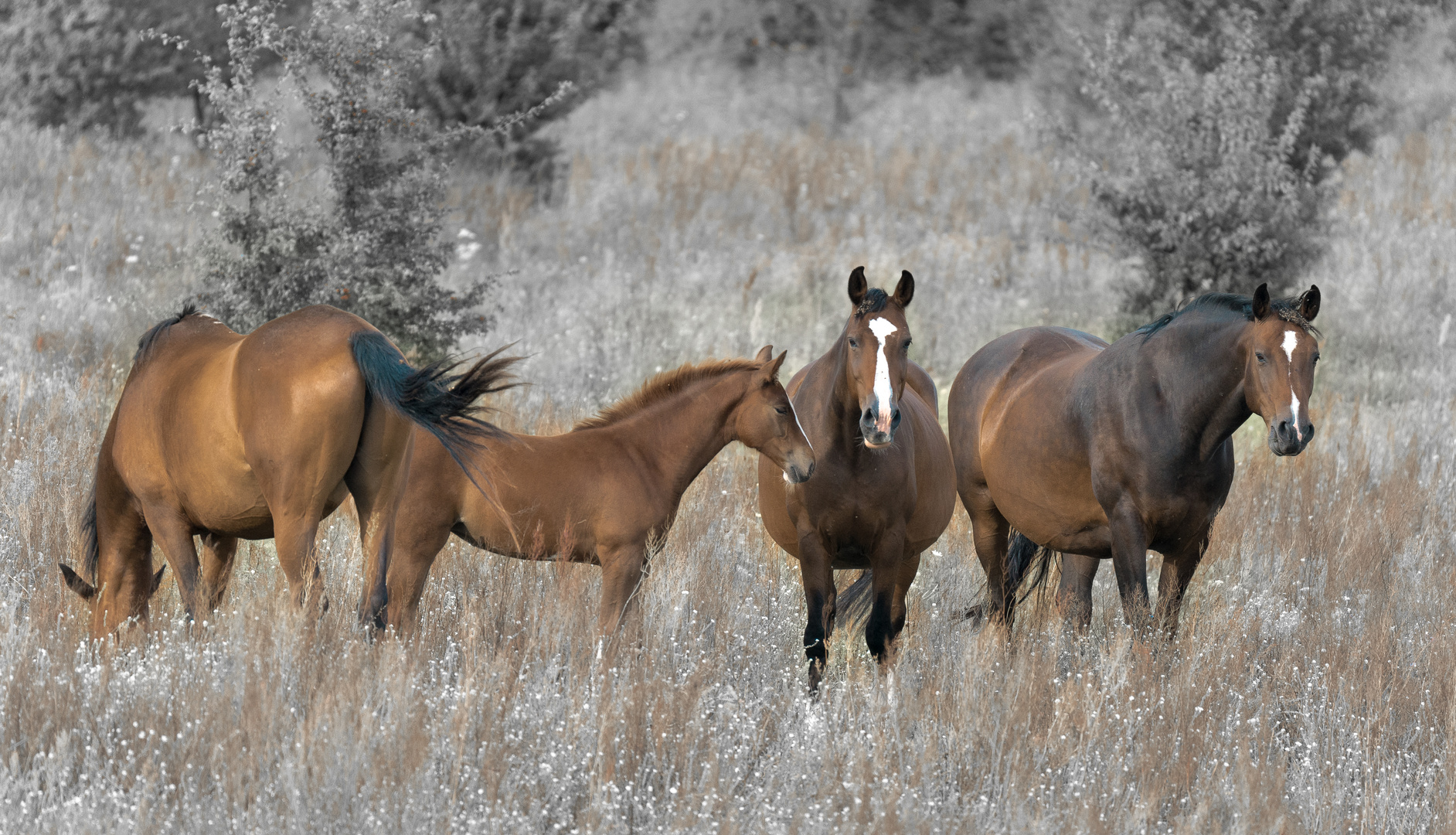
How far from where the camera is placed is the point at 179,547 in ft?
13.8

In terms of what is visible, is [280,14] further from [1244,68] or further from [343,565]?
[343,565]

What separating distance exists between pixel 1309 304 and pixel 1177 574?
1.39 meters

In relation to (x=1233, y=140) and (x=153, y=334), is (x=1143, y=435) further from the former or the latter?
(x=1233, y=140)

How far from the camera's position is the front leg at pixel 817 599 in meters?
5.09

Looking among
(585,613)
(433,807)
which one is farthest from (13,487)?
(433,807)

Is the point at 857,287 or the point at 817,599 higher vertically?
the point at 857,287

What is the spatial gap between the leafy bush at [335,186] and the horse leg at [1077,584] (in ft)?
18.8

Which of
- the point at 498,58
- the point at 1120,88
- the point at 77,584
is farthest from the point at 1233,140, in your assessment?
the point at 77,584

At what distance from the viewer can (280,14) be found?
2097 centimetres

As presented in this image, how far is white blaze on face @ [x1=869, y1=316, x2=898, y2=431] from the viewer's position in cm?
462

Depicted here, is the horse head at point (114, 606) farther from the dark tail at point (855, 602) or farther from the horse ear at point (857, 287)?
the dark tail at point (855, 602)

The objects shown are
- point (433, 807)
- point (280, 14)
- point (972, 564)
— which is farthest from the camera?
point (280, 14)

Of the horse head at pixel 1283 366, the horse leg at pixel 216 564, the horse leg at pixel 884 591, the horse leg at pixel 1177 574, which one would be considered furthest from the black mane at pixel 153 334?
the horse leg at pixel 1177 574

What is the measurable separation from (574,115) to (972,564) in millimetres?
17158
